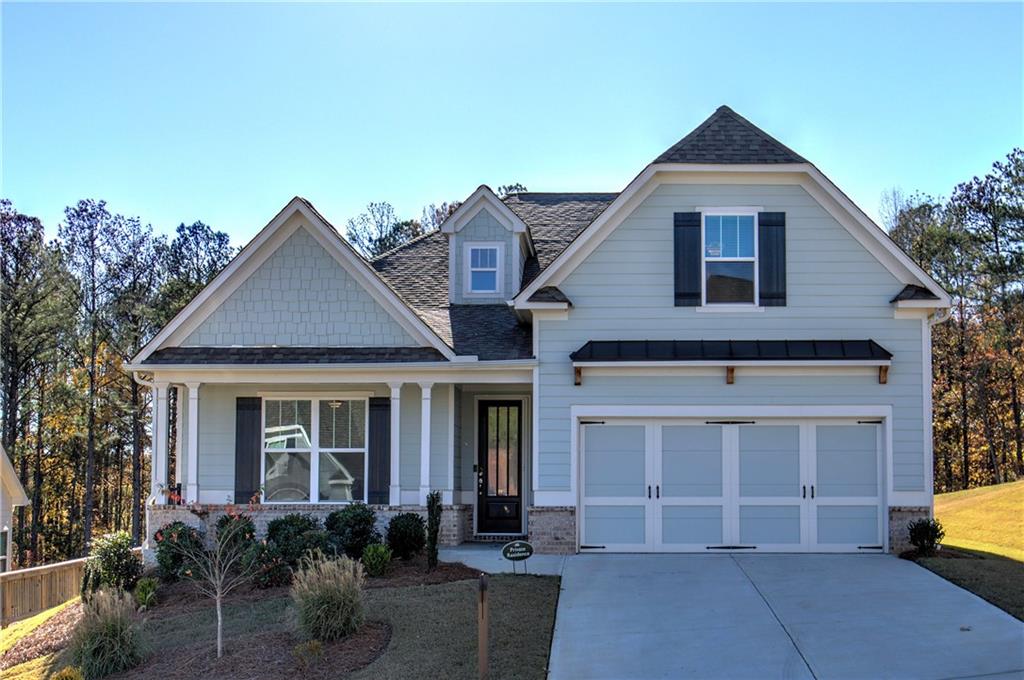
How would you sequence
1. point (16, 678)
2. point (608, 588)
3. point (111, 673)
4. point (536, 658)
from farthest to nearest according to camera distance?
point (608, 588)
point (16, 678)
point (111, 673)
point (536, 658)

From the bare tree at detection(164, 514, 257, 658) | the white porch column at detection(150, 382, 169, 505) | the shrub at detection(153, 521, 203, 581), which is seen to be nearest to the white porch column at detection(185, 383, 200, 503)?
the white porch column at detection(150, 382, 169, 505)

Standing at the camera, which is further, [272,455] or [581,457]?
[272,455]

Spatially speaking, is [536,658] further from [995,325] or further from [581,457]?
[995,325]

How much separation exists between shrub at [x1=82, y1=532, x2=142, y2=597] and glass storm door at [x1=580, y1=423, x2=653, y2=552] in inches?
274

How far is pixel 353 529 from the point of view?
14930mm

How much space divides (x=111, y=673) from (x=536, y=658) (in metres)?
4.87

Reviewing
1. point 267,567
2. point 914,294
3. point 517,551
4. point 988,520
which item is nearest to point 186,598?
point 267,567

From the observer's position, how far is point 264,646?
10.9 m

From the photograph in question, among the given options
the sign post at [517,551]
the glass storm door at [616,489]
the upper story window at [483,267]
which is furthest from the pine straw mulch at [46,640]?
the upper story window at [483,267]

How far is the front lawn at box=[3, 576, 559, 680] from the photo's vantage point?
9812 mm

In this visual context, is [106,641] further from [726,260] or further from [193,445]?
[726,260]

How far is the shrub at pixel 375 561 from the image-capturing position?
13.9 meters

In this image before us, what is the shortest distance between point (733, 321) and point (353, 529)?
688cm

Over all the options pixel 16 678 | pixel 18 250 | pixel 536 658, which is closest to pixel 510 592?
pixel 536 658
